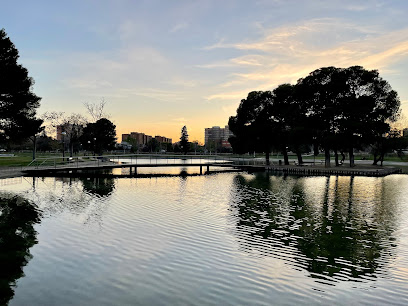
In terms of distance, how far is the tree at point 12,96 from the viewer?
40812 millimetres

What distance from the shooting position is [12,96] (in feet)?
140

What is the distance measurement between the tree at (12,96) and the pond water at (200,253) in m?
25.2

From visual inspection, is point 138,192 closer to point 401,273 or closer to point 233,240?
point 233,240

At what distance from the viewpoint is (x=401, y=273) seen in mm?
10047

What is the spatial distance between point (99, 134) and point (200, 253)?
7667 centimetres

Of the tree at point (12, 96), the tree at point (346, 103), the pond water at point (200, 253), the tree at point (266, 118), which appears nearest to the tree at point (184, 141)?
the tree at point (266, 118)

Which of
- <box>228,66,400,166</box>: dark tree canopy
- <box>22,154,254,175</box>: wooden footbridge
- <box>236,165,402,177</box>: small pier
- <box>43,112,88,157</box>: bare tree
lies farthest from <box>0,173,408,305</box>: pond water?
<box>43,112,88,157</box>: bare tree

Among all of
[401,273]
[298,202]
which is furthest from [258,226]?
[298,202]

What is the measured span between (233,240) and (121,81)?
166ft

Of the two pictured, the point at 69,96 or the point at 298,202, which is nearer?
the point at 298,202

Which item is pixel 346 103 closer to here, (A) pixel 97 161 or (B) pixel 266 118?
(B) pixel 266 118

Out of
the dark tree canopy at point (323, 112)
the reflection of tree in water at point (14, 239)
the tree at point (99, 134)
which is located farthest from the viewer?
the tree at point (99, 134)

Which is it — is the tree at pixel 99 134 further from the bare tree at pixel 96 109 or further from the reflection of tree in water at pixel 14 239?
the reflection of tree in water at pixel 14 239

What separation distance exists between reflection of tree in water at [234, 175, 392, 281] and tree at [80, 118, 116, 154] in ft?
215
